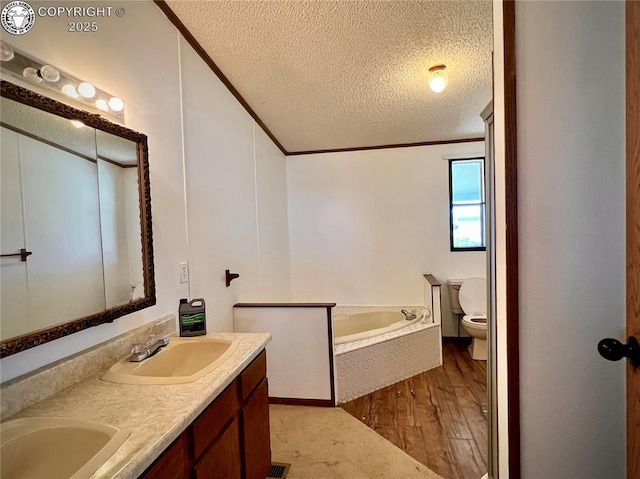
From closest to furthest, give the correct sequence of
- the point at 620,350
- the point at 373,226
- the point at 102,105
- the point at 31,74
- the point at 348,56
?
the point at 620,350, the point at 31,74, the point at 102,105, the point at 348,56, the point at 373,226

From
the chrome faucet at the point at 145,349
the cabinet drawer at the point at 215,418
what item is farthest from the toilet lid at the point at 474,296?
the chrome faucet at the point at 145,349

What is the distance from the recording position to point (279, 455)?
6.50 ft

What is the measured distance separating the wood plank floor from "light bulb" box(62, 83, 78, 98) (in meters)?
2.49

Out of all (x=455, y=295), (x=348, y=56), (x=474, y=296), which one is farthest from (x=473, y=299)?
(x=348, y=56)

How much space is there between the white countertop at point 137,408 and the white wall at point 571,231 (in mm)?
1023

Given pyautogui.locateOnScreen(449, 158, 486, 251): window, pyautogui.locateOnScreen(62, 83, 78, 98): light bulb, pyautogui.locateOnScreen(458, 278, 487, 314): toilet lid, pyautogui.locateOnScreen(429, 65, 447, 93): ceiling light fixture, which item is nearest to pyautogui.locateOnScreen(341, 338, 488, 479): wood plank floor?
pyautogui.locateOnScreen(458, 278, 487, 314): toilet lid

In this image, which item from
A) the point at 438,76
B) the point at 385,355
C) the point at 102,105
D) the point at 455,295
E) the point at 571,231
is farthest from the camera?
the point at 455,295

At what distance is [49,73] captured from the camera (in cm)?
113

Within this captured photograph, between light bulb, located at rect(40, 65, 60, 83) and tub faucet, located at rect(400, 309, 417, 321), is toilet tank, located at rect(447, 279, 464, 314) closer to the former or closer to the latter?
tub faucet, located at rect(400, 309, 417, 321)

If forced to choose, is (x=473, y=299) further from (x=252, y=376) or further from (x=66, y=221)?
(x=66, y=221)

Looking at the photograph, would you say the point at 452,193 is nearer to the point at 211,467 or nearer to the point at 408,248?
the point at 408,248

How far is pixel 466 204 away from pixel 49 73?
3.86 m

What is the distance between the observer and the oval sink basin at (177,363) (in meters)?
1.17

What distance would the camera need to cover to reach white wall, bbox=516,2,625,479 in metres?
0.93
